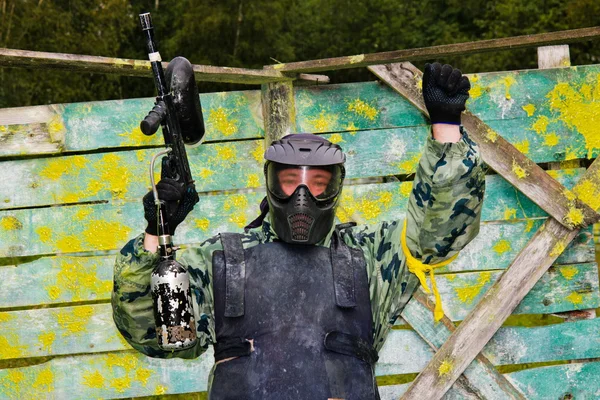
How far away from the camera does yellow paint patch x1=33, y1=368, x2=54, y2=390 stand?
5320 mm

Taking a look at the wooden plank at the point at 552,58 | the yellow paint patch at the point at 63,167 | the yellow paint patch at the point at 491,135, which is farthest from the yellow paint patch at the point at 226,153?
the wooden plank at the point at 552,58

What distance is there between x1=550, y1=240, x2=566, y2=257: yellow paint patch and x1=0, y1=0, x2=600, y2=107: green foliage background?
1789 cm

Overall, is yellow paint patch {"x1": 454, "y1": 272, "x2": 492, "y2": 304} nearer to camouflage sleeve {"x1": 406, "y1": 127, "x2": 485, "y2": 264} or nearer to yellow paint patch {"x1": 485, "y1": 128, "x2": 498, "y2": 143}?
yellow paint patch {"x1": 485, "y1": 128, "x2": 498, "y2": 143}

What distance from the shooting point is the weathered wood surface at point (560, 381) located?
5.52 m

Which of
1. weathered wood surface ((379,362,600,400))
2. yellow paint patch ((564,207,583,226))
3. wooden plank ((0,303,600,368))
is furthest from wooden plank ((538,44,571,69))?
weathered wood surface ((379,362,600,400))

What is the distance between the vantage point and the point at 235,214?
5.37 metres

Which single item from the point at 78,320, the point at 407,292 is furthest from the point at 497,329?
the point at 78,320

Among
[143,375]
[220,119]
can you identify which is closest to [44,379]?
[143,375]

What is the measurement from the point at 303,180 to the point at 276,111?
190 cm

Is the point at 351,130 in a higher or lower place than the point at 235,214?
higher

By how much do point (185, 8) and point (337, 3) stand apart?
9487mm

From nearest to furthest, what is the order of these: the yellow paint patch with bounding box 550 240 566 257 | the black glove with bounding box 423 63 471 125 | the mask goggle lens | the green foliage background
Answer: the black glove with bounding box 423 63 471 125 → the mask goggle lens → the yellow paint patch with bounding box 550 240 566 257 → the green foliage background

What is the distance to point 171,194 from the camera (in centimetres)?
324

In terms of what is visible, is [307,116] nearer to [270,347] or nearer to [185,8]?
[270,347]
